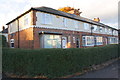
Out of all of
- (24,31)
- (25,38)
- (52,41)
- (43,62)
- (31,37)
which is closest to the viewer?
(43,62)

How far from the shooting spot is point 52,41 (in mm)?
12734

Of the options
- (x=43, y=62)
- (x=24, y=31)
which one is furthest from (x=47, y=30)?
(x=43, y=62)

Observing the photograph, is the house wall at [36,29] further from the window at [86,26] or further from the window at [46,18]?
the window at [86,26]

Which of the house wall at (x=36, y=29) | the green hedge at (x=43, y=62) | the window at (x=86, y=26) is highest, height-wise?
the window at (x=86, y=26)

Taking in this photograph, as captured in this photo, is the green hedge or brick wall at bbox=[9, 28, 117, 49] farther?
brick wall at bbox=[9, 28, 117, 49]

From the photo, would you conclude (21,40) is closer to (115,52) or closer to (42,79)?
(42,79)

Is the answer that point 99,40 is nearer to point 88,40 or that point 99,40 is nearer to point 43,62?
point 88,40

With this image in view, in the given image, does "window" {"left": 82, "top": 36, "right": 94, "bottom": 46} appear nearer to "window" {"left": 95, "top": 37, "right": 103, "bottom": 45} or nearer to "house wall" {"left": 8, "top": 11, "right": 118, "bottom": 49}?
"house wall" {"left": 8, "top": 11, "right": 118, "bottom": 49}

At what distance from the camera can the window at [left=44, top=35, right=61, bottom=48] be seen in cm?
1207

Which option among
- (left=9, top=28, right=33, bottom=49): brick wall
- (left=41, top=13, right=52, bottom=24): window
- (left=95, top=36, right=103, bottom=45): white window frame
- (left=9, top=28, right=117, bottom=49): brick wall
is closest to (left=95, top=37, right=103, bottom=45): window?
(left=95, top=36, right=103, bottom=45): white window frame

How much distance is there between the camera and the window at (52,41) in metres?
12.1

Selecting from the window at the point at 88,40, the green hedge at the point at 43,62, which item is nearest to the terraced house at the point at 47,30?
the window at the point at 88,40

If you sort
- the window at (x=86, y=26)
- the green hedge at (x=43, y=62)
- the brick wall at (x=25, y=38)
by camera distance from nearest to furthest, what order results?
the green hedge at (x=43, y=62)
the brick wall at (x=25, y=38)
the window at (x=86, y=26)

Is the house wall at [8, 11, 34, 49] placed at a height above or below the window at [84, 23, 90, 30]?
below
